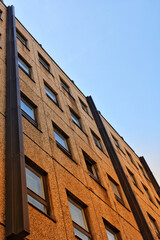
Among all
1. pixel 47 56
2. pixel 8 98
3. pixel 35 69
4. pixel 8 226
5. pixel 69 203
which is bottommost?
pixel 8 226

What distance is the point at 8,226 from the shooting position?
6035 mm

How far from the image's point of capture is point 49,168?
31.5 feet

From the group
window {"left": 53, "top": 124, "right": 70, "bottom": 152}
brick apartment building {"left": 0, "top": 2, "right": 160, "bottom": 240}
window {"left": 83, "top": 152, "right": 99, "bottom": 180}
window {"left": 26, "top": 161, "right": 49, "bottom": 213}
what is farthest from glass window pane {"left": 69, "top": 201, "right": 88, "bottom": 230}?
window {"left": 83, "top": 152, "right": 99, "bottom": 180}

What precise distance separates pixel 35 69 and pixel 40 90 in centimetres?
246

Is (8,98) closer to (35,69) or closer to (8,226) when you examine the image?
(8,226)

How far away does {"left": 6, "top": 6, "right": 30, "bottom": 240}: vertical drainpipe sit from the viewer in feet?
19.6

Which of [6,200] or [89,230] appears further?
[89,230]

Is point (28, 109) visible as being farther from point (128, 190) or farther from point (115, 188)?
point (128, 190)

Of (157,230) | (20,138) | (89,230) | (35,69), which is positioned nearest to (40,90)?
(35,69)

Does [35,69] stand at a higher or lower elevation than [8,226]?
higher

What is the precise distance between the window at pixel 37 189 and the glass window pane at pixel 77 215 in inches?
55.7

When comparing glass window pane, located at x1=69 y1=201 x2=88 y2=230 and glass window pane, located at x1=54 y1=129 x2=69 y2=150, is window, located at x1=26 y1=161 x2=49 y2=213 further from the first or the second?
glass window pane, located at x1=54 y1=129 x2=69 y2=150

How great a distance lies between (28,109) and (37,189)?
4393mm

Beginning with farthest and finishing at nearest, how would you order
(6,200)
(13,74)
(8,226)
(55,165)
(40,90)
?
(40,90) → (13,74) → (55,165) → (6,200) → (8,226)
